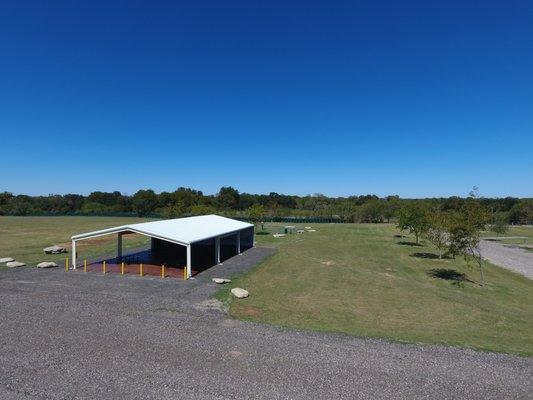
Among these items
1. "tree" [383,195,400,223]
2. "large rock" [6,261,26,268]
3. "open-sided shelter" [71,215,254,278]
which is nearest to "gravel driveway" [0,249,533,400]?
"open-sided shelter" [71,215,254,278]

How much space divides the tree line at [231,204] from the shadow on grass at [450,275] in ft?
170

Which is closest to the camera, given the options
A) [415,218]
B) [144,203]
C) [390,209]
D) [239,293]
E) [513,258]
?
[239,293]

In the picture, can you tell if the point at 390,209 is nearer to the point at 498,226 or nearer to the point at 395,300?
the point at 498,226

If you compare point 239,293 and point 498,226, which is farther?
point 498,226

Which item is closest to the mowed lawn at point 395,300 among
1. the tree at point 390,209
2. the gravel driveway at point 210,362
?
the gravel driveway at point 210,362

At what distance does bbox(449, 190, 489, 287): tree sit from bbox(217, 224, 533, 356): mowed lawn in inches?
87.6

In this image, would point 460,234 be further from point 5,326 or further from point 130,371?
point 5,326

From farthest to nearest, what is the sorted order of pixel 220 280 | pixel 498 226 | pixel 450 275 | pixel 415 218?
pixel 498 226, pixel 415 218, pixel 450 275, pixel 220 280

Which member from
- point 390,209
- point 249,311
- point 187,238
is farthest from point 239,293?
point 390,209

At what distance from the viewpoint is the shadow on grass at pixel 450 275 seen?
2080 cm

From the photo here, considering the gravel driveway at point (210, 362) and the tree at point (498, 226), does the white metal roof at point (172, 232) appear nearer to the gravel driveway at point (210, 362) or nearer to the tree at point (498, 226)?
the gravel driveway at point (210, 362)

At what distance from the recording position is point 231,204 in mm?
109125

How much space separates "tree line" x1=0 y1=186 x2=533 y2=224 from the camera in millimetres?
83875

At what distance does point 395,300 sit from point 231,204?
95.0m
